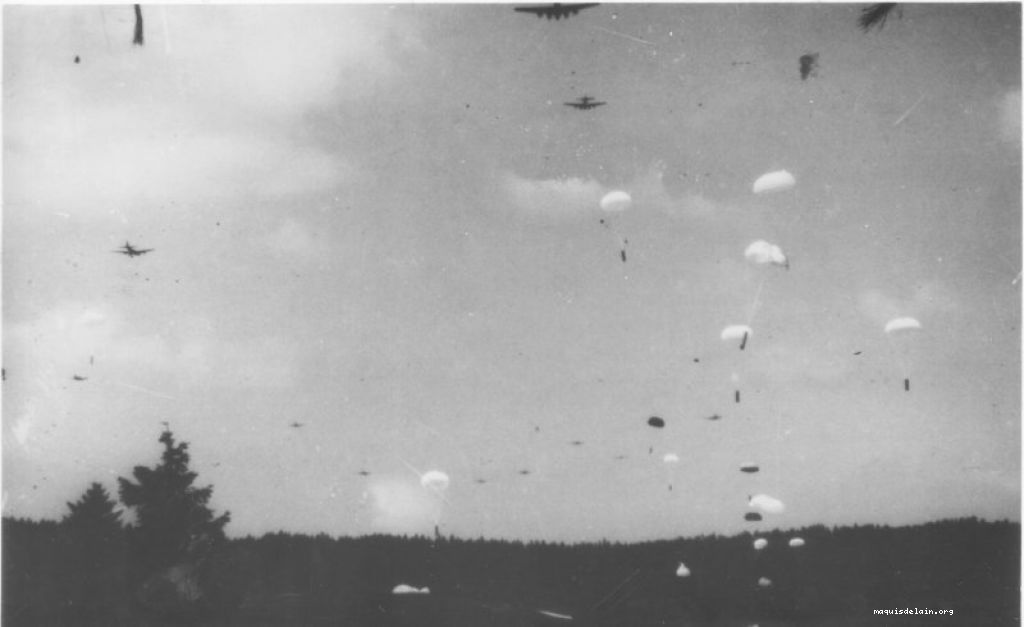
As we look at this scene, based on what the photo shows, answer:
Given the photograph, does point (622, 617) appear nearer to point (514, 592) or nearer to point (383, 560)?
point (514, 592)

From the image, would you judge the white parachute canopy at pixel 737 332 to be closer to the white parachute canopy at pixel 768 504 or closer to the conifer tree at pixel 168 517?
the white parachute canopy at pixel 768 504

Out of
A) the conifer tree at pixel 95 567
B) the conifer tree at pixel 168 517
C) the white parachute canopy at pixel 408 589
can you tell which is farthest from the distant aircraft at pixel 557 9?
the conifer tree at pixel 168 517

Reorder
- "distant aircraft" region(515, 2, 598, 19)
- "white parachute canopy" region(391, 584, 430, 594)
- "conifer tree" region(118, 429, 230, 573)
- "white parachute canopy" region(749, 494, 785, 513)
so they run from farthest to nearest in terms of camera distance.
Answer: "conifer tree" region(118, 429, 230, 573) → "white parachute canopy" region(391, 584, 430, 594) → "white parachute canopy" region(749, 494, 785, 513) → "distant aircraft" region(515, 2, 598, 19)

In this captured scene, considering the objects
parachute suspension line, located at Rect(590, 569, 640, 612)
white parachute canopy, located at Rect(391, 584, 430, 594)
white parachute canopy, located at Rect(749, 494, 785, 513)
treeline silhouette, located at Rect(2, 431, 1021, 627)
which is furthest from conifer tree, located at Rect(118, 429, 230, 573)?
white parachute canopy, located at Rect(749, 494, 785, 513)

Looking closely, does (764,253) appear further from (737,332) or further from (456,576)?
(456,576)

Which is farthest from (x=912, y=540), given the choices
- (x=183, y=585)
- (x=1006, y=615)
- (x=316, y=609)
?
(x=183, y=585)

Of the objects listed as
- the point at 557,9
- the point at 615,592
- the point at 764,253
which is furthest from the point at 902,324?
the point at 615,592

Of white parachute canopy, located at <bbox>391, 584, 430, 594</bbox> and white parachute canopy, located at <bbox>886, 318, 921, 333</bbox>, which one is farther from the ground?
white parachute canopy, located at <bbox>886, 318, 921, 333</bbox>

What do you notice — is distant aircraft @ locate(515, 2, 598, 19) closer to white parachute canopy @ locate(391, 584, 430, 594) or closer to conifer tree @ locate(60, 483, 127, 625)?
white parachute canopy @ locate(391, 584, 430, 594)
